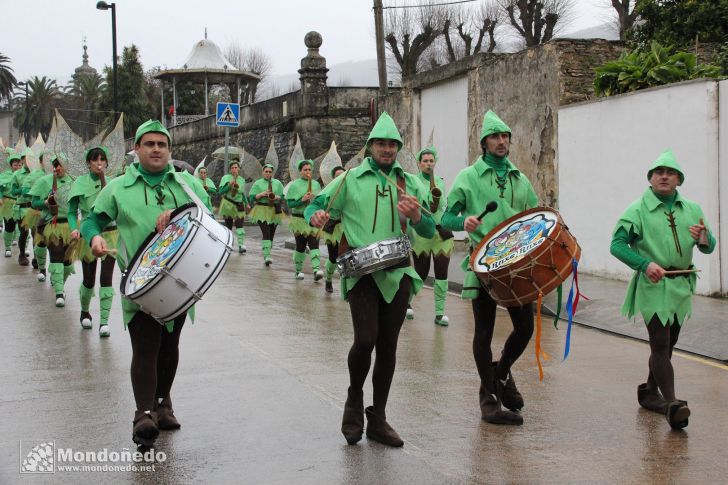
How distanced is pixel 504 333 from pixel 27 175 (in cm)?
991

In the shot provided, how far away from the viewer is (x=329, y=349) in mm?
9172

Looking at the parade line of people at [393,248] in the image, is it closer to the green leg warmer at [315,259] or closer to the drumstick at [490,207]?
the drumstick at [490,207]

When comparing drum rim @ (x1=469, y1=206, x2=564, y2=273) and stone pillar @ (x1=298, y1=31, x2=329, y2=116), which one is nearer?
drum rim @ (x1=469, y1=206, x2=564, y2=273)

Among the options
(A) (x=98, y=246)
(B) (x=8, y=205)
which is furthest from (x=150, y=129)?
(B) (x=8, y=205)

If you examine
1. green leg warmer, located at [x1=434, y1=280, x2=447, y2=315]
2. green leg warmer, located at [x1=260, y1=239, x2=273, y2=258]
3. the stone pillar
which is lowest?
green leg warmer, located at [x1=434, y1=280, x2=447, y2=315]

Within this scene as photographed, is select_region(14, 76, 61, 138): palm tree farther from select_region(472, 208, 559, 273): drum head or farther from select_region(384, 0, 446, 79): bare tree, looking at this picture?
select_region(472, 208, 559, 273): drum head

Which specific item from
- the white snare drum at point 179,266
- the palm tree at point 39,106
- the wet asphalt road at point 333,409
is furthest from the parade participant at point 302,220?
the palm tree at point 39,106

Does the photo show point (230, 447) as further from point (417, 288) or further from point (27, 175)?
point (27, 175)

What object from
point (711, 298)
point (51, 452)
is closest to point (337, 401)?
point (51, 452)

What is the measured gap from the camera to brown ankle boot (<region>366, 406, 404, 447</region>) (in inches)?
230

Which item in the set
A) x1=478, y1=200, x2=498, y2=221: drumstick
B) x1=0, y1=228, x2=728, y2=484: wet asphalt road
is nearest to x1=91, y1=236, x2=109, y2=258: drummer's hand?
x1=0, y1=228, x2=728, y2=484: wet asphalt road

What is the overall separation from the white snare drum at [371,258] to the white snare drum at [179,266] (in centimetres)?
70

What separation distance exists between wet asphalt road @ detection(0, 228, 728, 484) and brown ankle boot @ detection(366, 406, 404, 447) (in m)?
0.06

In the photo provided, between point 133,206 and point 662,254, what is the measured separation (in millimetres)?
3505
